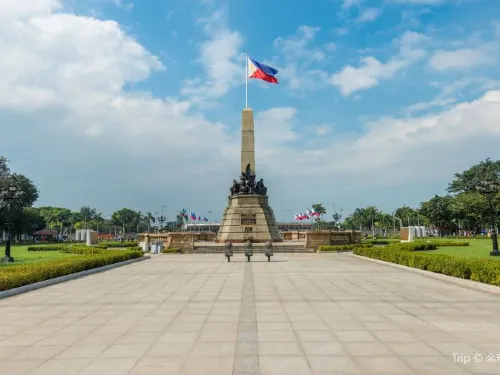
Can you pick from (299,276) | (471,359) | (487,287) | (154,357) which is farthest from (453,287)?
(154,357)

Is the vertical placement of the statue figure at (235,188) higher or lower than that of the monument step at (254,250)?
higher

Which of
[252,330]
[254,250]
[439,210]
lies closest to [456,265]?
[252,330]

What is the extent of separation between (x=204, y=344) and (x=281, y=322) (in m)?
2.05

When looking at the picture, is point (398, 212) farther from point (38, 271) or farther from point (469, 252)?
point (38, 271)

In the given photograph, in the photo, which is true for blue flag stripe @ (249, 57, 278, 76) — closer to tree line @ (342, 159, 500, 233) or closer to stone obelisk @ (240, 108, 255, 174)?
stone obelisk @ (240, 108, 255, 174)

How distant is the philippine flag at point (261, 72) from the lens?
36812 millimetres

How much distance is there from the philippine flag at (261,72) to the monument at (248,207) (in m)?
4.52

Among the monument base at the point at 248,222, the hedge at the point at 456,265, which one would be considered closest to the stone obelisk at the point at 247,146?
the monument base at the point at 248,222

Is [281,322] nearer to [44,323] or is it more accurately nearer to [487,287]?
[44,323]

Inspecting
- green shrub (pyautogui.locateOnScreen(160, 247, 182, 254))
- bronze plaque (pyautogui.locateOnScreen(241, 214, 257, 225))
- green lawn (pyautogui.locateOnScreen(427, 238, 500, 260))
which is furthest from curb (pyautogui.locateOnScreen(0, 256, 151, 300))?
green lawn (pyautogui.locateOnScreen(427, 238, 500, 260))

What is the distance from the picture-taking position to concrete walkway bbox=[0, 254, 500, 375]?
5691 mm

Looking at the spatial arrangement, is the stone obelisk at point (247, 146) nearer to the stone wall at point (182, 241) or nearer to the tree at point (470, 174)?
the stone wall at point (182, 241)

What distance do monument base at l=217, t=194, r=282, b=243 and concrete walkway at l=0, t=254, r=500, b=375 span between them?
77.9ft

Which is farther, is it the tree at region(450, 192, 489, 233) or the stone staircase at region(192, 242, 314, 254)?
the tree at region(450, 192, 489, 233)
